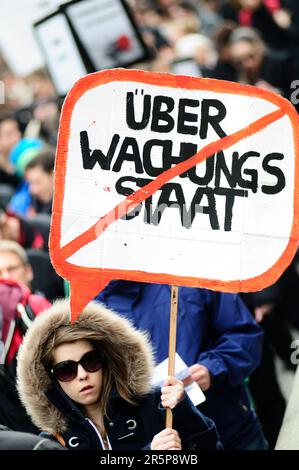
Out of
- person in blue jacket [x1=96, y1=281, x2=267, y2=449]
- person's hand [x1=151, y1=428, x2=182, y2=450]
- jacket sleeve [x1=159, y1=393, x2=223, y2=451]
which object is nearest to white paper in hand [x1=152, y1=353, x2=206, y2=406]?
person in blue jacket [x1=96, y1=281, x2=267, y2=449]

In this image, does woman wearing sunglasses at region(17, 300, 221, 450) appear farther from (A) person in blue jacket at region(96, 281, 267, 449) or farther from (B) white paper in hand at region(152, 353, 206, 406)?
(A) person in blue jacket at region(96, 281, 267, 449)

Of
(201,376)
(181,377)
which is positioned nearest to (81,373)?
(181,377)

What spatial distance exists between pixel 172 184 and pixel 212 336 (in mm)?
908

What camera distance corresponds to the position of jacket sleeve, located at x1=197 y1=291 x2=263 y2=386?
3979 mm

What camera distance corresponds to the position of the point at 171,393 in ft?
10.8

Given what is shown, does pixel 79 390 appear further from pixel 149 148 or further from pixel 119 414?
pixel 149 148

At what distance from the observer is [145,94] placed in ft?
11.4

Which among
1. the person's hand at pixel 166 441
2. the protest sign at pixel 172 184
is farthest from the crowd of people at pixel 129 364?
the protest sign at pixel 172 184

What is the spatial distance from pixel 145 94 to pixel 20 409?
1.56 meters

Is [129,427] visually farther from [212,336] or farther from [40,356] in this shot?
[212,336]

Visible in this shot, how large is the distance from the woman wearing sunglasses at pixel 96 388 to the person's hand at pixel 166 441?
0.12m
